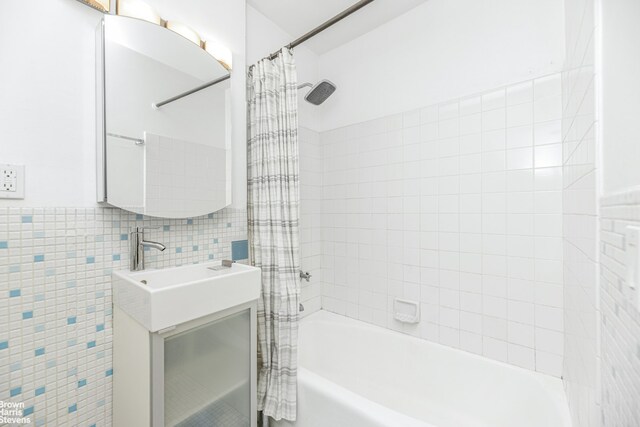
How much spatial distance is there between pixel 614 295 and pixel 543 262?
3.10 ft

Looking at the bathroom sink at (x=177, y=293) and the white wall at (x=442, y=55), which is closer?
the bathroom sink at (x=177, y=293)

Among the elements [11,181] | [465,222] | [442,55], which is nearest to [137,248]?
[11,181]

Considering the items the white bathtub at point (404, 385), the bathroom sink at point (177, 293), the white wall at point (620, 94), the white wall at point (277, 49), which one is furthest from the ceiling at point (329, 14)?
the white bathtub at point (404, 385)

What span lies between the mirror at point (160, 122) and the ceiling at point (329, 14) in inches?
26.5

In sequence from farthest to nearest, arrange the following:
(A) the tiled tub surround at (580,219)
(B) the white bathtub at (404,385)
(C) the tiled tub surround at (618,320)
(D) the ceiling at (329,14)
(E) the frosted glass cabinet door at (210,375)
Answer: (D) the ceiling at (329,14), (B) the white bathtub at (404,385), (E) the frosted glass cabinet door at (210,375), (A) the tiled tub surround at (580,219), (C) the tiled tub surround at (618,320)

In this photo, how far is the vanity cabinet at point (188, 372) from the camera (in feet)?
2.96

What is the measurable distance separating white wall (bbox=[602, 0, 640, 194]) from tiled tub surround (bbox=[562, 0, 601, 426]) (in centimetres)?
6

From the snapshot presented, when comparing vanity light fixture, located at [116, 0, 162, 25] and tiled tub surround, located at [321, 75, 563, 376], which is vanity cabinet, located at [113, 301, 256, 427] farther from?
vanity light fixture, located at [116, 0, 162, 25]

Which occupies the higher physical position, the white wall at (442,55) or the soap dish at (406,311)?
the white wall at (442,55)

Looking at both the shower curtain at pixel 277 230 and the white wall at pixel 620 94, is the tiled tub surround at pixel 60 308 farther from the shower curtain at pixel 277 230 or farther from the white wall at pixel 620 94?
the white wall at pixel 620 94

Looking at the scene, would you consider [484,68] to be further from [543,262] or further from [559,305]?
[559,305]

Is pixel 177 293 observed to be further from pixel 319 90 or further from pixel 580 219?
pixel 319 90

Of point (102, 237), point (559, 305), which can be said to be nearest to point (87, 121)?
point (102, 237)

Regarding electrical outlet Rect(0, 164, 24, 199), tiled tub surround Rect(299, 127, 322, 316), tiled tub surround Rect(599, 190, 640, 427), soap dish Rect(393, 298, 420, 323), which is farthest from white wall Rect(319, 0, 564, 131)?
electrical outlet Rect(0, 164, 24, 199)
